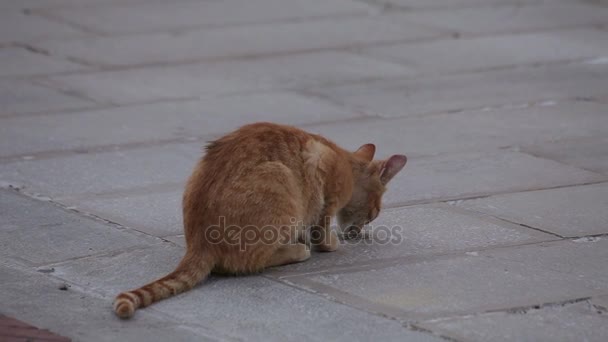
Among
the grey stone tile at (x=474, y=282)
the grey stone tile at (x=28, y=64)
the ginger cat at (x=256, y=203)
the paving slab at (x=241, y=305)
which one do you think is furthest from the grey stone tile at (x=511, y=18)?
the paving slab at (x=241, y=305)

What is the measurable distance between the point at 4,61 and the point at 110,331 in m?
6.94

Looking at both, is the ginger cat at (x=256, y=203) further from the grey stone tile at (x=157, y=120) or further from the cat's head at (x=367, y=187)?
the grey stone tile at (x=157, y=120)

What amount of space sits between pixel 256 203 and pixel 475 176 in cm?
274

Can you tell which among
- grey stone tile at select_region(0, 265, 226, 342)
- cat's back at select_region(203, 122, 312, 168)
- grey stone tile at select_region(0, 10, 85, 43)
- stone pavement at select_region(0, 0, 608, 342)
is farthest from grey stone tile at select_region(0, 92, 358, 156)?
grey stone tile at select_region(0, 10, 85, 43)

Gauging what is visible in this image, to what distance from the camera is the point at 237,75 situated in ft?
38.0

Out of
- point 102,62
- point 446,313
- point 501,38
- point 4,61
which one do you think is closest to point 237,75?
point 102,62

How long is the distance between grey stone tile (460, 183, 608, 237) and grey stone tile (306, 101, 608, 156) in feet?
3.87

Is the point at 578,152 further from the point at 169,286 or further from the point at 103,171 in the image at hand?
the point at 169,286

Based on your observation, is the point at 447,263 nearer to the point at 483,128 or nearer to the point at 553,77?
the point at 483,128

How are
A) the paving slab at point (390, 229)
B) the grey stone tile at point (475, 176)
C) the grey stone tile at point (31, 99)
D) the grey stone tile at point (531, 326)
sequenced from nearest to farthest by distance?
the grey stone tile at point (531, 326), the paving slab at point (390, 229), the grey stone tile at point (475, 176), the grey stone tile at point (31, 99)

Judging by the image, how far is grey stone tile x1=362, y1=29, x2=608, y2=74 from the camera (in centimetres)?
1209

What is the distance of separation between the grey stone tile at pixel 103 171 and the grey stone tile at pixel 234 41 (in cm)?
315

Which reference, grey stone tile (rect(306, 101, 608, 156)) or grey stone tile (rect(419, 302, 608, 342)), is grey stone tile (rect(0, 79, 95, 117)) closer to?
grey stone tile (rect(306, 101, 608, 156))

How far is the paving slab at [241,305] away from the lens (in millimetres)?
5602
